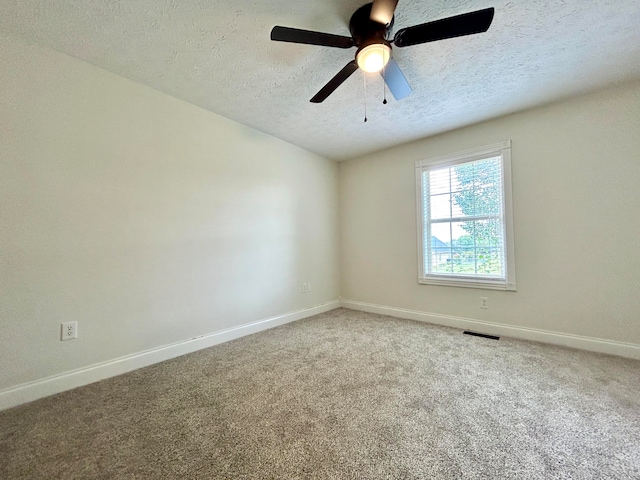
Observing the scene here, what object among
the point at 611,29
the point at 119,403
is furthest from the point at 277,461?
the point at 611,29

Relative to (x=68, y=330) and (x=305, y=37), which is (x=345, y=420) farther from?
(x=305, y=37)

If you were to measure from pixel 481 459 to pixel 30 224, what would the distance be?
297 cm

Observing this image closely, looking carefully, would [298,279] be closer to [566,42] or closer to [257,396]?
[257,396]

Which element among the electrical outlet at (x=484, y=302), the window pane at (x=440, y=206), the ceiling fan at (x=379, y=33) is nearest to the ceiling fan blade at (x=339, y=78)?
the ceiling fan at (x=379, y=33)

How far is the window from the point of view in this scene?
9.29 ft

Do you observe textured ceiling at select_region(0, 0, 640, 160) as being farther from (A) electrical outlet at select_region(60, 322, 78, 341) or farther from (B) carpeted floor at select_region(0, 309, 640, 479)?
(B) carpeted floor at select_region(0, 309, 640, 479)

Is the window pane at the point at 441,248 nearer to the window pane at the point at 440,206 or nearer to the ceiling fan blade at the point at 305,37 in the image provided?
the window pane at the point at 440,206

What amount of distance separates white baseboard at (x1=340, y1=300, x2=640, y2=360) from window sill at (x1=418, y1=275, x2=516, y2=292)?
0.39 meters

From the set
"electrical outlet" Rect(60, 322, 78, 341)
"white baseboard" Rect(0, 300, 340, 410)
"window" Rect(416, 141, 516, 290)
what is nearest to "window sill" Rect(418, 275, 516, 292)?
"window" Rect(416, 141, 516, 290)

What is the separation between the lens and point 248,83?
2.22m

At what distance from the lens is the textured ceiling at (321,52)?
1.54m

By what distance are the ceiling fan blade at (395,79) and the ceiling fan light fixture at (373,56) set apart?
0.12m

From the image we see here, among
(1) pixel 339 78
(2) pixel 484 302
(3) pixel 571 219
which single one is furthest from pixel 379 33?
(2) pixel 484 302

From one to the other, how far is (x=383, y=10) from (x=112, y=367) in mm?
3018
